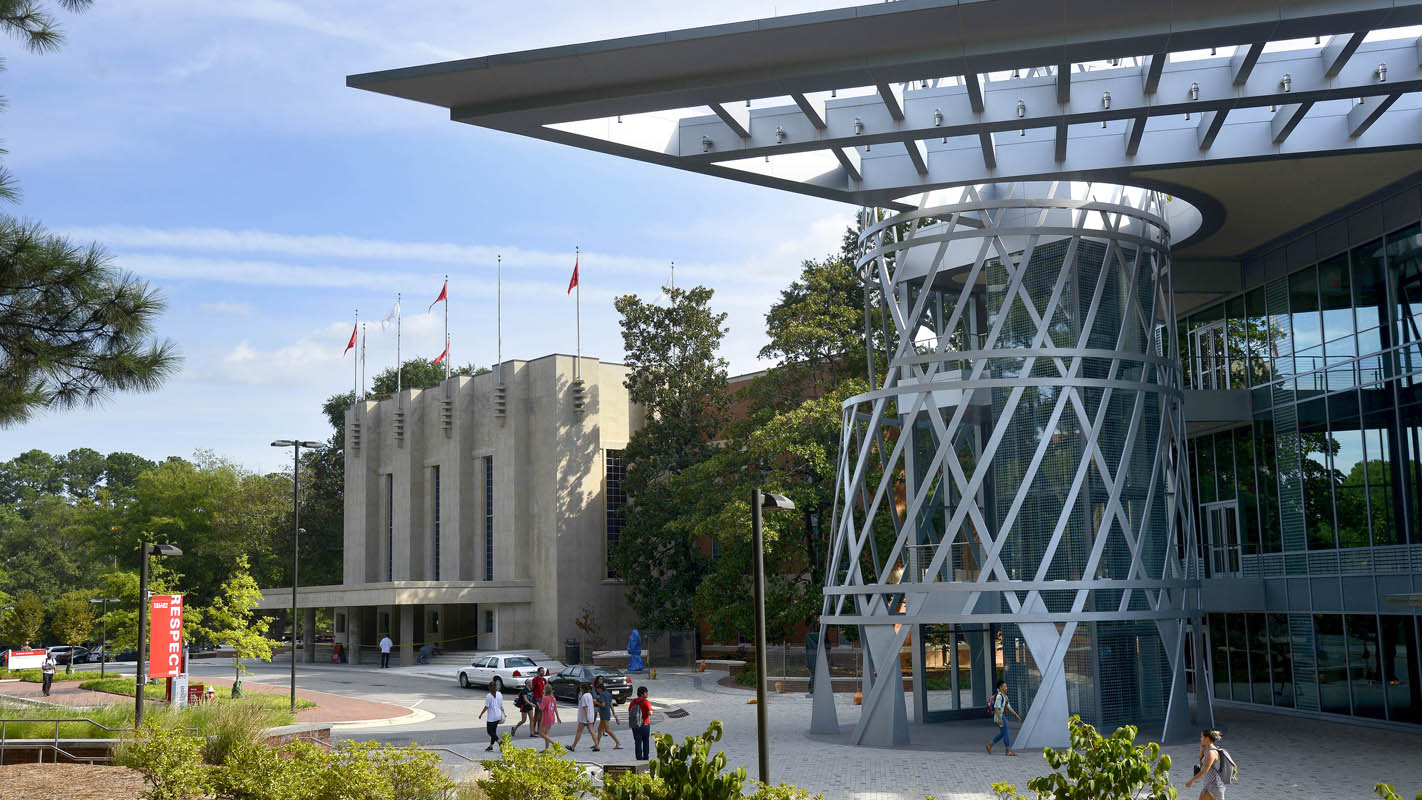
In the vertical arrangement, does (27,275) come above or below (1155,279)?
below

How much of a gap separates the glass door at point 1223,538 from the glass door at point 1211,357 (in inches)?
126

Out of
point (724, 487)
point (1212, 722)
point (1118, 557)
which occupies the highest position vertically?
point (724, 487)

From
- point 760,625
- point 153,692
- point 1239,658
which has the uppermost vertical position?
point 760,625

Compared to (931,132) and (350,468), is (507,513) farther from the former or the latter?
(931,132)

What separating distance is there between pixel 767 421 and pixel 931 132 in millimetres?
23785

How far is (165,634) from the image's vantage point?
2911 centimetres

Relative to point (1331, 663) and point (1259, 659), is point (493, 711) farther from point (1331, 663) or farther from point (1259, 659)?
point (1259, 659)

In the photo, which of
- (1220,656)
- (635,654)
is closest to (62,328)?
(1220,656)

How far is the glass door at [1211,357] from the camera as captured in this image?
32406 mm

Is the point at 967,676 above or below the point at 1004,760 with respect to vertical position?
above

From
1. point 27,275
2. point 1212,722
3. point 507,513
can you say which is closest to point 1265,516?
point 1212,722

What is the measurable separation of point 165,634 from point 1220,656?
26.6m

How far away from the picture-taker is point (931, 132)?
2014 cm

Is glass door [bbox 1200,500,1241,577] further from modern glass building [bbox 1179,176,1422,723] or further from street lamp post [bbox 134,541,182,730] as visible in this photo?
street lamp post [bbox 134,541,182,730]
